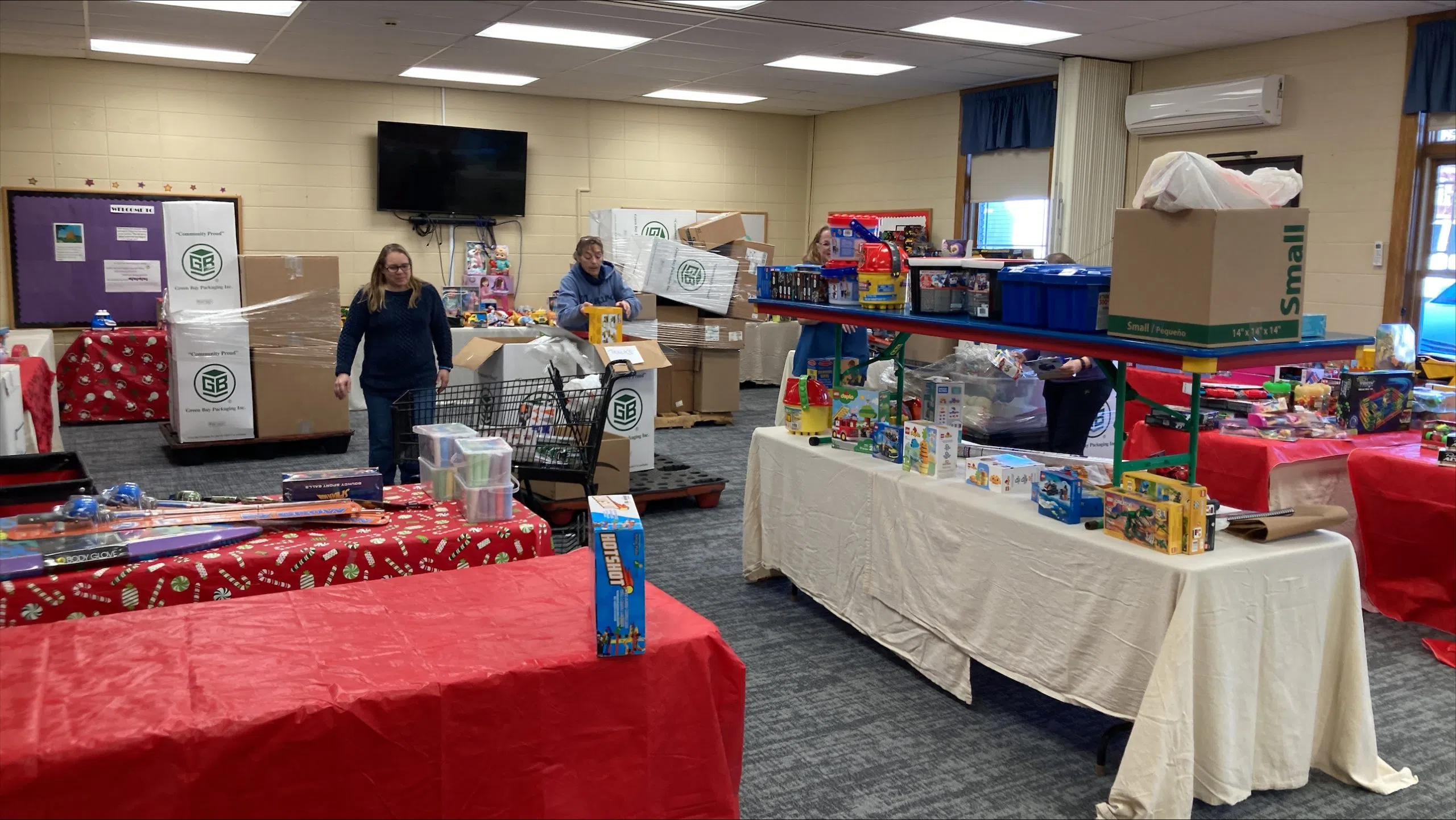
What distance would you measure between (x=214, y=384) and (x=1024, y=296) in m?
5.54

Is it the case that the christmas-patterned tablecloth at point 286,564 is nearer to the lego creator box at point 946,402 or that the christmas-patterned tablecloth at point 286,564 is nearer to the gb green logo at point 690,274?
the lego creator box at point 946,402

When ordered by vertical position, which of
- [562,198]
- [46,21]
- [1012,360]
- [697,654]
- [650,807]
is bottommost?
[650,807]

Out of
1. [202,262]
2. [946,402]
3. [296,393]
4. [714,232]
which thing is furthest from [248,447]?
[946,402]

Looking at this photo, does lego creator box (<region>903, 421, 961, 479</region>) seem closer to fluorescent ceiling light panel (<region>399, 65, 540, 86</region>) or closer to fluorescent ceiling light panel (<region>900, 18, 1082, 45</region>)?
fluorescent ceiling light panel (<region>900, 18, 1082, 45</region>)

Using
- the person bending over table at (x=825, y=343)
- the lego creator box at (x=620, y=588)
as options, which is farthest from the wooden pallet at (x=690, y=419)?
the lego creator box at (x=620, y=588)

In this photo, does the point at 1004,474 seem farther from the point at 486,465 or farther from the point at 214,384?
the point at 214,384

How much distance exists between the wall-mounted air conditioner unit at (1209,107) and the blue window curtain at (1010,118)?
0.74 m

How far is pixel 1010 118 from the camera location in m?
9.16

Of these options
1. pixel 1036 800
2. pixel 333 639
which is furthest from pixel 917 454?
pixel 333 639

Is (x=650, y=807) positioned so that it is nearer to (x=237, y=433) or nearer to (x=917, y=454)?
(x=917, y=454)

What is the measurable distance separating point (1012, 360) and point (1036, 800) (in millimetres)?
2752

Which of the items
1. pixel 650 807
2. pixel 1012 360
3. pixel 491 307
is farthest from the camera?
pixel 491 307

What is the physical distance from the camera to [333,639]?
1.98 m

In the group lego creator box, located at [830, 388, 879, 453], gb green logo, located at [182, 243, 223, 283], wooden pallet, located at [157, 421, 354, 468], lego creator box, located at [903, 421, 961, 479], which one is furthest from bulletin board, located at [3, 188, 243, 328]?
lego creator box, located at [903, 421, 961, 479]
